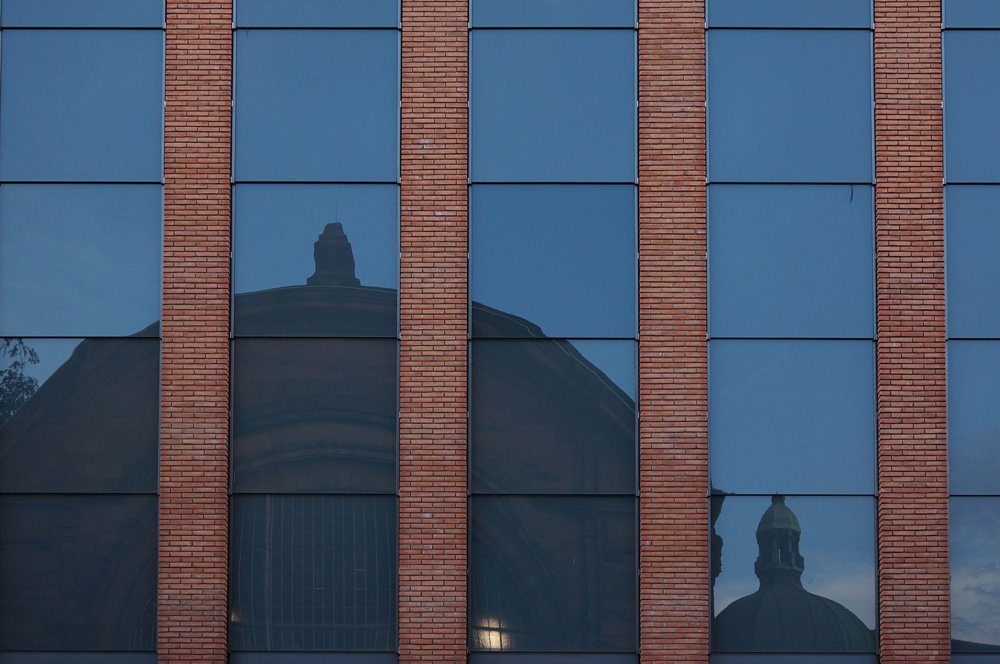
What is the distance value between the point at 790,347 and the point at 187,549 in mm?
8577

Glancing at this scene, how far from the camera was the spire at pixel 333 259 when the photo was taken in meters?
13.7

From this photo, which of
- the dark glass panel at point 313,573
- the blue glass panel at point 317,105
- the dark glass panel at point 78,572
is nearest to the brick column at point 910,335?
the dark glass panel at point 313,573

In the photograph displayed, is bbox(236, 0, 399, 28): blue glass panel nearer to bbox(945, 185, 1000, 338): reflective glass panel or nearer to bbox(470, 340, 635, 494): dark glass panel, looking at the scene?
bbox(470, 340, 635, 494): dark glass panel

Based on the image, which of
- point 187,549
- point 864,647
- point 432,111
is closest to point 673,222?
point 432,111

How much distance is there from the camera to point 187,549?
13047 mm

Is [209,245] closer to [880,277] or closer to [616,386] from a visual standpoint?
[616,386]

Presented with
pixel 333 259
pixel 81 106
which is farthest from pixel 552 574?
pixel 81 106

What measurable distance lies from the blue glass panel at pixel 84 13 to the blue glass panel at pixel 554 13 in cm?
462

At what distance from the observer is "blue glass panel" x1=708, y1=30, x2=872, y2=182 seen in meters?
13.8

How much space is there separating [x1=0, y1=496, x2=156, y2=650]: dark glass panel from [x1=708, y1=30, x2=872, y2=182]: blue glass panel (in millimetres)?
9398

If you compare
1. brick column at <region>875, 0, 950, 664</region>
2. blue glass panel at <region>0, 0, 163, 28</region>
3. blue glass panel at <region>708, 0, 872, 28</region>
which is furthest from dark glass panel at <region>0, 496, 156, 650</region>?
blue glass panel at <region>708, 0, 872, 28</region>

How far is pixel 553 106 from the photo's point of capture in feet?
45.7

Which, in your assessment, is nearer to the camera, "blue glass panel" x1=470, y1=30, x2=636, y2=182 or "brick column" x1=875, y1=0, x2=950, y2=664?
"brick column" x1=875, y1=0, x2=950, y2=664

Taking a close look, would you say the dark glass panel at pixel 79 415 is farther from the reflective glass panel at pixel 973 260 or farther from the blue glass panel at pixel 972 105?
the blue glass panel at pixel 972 105
